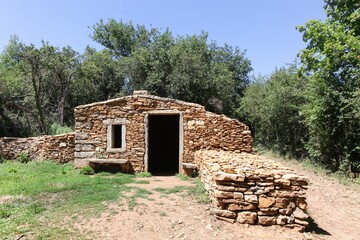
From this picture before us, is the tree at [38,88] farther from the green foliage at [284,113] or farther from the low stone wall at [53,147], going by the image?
the green foliage at [284,113]

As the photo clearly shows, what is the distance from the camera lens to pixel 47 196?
6.98 metres

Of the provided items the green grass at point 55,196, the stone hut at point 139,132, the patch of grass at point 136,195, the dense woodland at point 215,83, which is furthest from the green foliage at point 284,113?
the patch of grass at point 136,195

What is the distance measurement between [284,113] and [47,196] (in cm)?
1361

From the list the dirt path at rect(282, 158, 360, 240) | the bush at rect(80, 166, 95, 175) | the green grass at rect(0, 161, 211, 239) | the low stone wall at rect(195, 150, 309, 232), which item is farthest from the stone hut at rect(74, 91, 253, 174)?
the low stone wall at rect(195, 150, 309, 232)

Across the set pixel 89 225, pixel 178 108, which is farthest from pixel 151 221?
pixel 178 108

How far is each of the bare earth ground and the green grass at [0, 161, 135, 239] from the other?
537 mm

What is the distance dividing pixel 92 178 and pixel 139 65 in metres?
15.2

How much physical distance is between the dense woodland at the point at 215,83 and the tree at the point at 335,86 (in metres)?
0.04

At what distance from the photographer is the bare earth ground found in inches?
197

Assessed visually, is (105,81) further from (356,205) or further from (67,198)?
(356,205)

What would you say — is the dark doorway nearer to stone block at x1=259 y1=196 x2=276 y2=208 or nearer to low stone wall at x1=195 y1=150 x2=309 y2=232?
low stone wall at x1=195 y1=150 x2=309 y2=232

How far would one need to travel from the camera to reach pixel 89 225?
5148mm

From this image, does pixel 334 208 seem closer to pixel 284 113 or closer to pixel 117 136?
pixel 117 136

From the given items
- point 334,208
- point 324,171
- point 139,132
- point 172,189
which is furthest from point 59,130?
point 334,208
